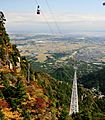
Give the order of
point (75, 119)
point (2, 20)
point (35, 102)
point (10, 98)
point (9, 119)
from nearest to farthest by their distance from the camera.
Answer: point (9, 119) < point (10, 98) < point (35, 102) < point (75, 119) < point (2, 20)

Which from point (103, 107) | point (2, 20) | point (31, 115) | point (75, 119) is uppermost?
point (2, 20)

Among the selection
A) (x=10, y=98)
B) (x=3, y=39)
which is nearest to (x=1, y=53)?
(x=3, y=39)

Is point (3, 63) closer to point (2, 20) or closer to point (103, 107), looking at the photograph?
point (2, 20)

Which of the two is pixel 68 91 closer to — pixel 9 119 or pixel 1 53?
pixel 1 53

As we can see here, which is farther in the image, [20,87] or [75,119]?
[75,119]

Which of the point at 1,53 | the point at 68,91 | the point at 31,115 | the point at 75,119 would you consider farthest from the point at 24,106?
the point at 68,91

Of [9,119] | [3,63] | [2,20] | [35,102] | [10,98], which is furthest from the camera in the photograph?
[2,20]

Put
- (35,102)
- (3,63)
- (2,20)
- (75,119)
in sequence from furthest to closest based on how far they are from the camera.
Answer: (2,20)
(3,63)
(75,119)
(35,102)

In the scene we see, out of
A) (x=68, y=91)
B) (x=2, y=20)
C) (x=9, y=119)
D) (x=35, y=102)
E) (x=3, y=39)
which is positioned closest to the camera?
(x=9, y=119)

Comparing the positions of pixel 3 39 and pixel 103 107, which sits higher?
pixel 3 39
